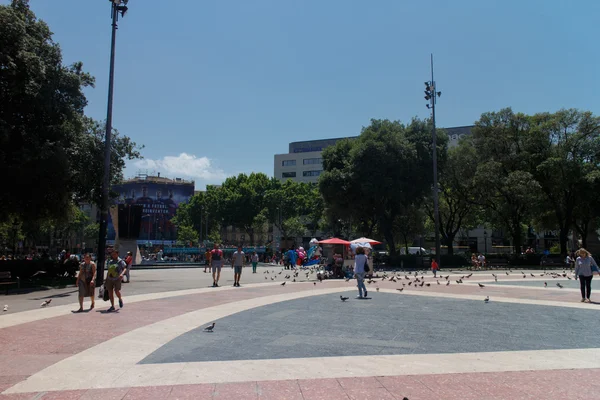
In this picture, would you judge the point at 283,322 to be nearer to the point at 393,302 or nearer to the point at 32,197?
the point at 393,302

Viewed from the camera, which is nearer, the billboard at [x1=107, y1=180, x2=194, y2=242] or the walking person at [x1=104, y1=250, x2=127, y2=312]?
the walking person at [x1=104, y1=250, x2=127, y2=312]

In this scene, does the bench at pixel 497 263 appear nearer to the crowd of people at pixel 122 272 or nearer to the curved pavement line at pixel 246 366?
the crowd of people at pixel 122 272

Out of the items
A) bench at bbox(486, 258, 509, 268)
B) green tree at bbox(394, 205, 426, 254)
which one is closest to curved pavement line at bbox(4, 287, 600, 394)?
bench at bbox(486, 258, 509, 268)

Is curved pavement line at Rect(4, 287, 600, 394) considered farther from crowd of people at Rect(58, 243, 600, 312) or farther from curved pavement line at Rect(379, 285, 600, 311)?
curved pavement line at Rect(379, 285, 600, 311)

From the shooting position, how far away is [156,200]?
100250 mm

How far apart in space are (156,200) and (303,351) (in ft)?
324

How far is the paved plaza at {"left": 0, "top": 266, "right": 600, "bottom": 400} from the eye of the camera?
5.27m

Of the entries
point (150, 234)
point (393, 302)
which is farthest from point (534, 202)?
point (150, 234)

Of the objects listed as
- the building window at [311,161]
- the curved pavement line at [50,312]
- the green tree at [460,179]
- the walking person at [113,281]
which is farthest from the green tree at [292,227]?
the walking person at [113,281]

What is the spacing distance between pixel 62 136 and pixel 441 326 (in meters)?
16.1

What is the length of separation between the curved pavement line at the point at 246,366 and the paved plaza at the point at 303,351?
0.08 ft

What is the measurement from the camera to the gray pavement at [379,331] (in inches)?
280

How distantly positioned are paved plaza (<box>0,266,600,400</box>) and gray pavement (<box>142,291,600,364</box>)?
3 centimetres

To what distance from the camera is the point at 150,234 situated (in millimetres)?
101688
